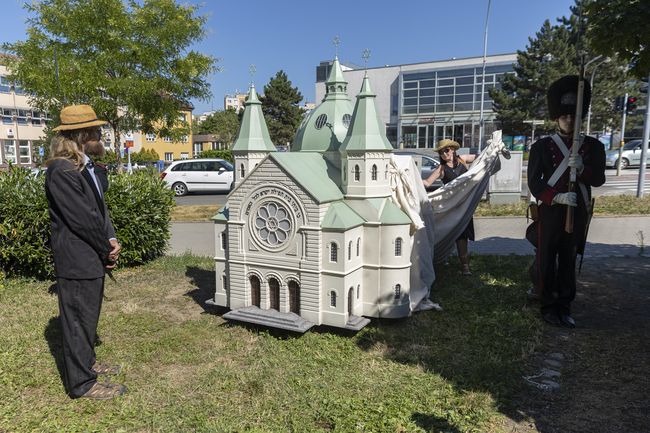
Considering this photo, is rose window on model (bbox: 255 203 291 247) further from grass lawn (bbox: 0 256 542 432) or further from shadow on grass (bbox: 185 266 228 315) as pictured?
shadow on grass (bbox: 185 266 228 315)

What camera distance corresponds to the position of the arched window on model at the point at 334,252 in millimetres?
5125

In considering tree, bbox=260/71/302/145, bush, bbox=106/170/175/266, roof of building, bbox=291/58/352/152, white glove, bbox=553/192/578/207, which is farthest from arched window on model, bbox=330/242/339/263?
tree, bbox=260/71/302/145

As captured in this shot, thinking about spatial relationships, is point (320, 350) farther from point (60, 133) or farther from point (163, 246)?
point (163, 246)

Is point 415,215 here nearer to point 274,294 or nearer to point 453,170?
point 274,294

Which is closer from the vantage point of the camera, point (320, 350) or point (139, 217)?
point (320, 350)

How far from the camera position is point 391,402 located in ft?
13.0

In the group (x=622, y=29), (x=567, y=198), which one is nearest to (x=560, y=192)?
(x=567, y=198)

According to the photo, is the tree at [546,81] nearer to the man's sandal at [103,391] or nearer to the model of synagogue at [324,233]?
the model of synagogue at [324,233]

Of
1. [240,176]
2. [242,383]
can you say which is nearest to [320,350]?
[242,383]

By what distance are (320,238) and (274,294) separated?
99cm

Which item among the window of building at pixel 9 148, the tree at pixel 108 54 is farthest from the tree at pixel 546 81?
the window of building at pixel 9 148

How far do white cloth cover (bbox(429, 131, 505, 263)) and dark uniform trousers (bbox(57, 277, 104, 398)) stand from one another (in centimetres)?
459

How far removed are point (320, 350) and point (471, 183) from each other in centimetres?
353

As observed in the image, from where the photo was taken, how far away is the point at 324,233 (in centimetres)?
513
